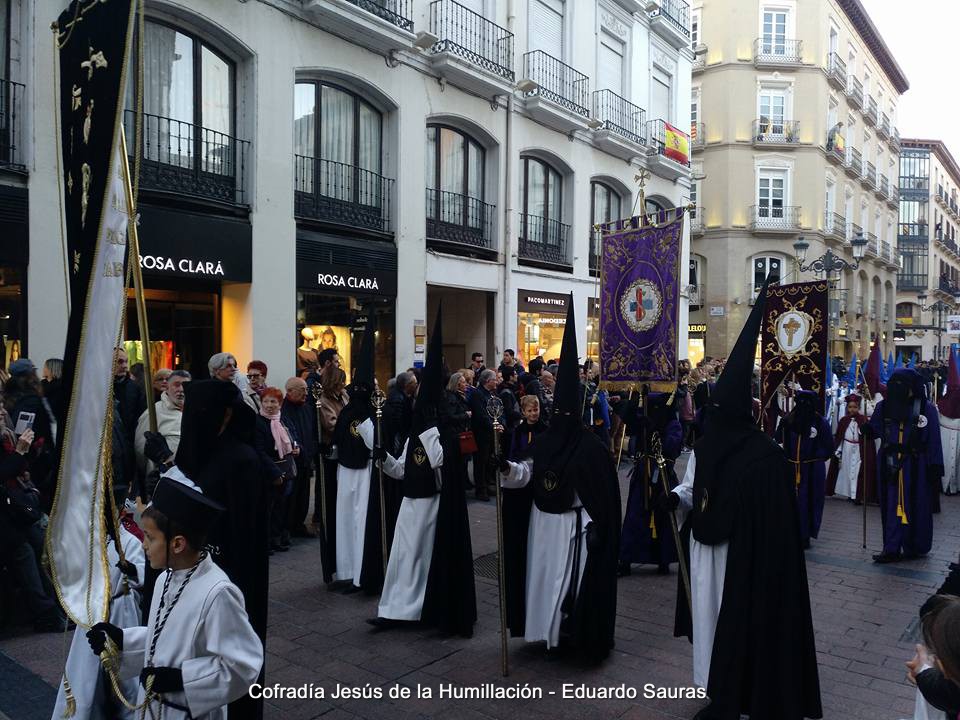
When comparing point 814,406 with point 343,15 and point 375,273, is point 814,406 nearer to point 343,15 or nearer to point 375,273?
point 375,273

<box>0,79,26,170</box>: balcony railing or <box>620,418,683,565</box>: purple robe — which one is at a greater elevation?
<box>0,79,26,170</box>: balcony railing

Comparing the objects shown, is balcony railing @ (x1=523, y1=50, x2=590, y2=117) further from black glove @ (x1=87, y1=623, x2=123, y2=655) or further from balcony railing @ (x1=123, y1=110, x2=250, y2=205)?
black glove @ (x1=87, y1=623, x2=123, y2=655)

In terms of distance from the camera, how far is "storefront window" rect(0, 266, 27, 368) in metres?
10.9

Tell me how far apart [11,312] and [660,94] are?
21.0 m

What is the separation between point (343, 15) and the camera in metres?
14.3

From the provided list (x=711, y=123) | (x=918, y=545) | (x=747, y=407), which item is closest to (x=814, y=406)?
(x=918, y=545)

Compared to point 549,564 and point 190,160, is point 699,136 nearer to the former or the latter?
point 190,160

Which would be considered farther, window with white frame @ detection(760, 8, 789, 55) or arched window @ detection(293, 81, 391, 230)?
window with white frame @ detection(760, 8, 789, 55)

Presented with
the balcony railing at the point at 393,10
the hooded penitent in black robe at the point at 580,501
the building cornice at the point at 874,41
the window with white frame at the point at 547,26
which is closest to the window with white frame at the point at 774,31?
the building cornice at the point at 874,41

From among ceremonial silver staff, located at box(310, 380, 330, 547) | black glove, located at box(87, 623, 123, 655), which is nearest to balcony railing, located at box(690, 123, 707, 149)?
ceremonial silver staff, located at box(310, 380, 330, 547)

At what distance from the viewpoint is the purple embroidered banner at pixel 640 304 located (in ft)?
23.2

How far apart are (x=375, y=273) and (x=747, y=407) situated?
39.8ft

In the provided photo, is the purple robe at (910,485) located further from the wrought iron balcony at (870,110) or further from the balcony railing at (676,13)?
the wrought iron balcony at (870,110)

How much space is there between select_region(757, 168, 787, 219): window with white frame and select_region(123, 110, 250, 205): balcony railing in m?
28.6
